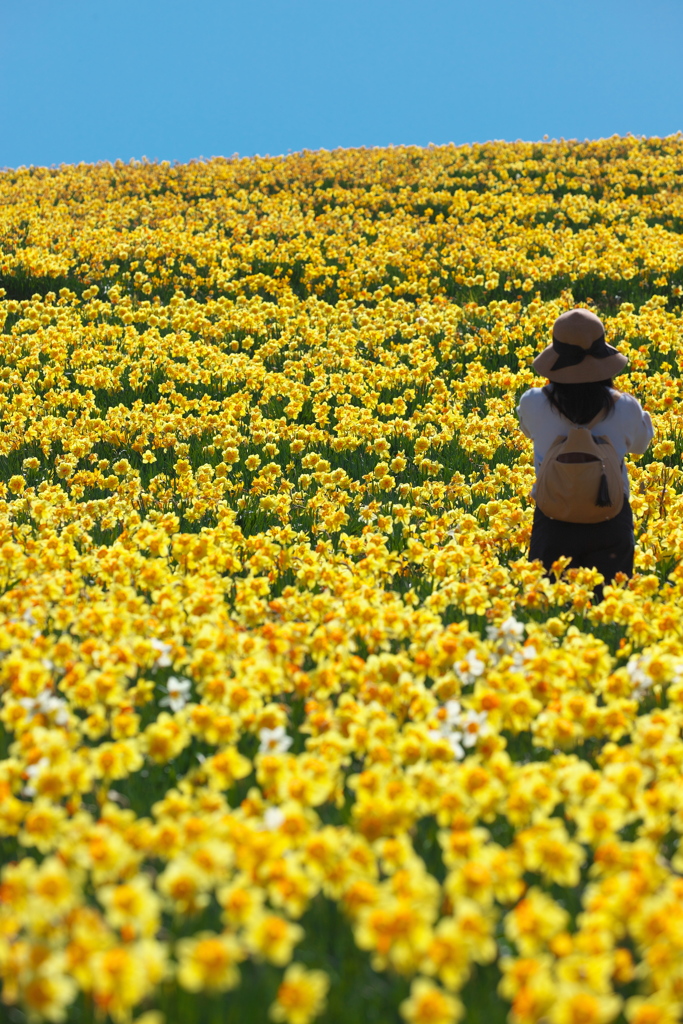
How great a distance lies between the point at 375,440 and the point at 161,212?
47.7 ft

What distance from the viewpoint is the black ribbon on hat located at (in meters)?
5.58

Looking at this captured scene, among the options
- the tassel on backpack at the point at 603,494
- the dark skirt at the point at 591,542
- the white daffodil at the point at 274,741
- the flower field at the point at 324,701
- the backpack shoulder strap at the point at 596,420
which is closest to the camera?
the flower field at the point at 324,701

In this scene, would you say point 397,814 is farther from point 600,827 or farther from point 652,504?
point 652,504

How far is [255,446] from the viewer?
9.03 m

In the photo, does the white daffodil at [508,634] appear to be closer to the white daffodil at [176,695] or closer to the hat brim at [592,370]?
the white daffodil at [176,695]

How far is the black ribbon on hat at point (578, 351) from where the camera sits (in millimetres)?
5582

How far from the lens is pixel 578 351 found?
5.59 m

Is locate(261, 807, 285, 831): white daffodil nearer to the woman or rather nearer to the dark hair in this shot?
the woman

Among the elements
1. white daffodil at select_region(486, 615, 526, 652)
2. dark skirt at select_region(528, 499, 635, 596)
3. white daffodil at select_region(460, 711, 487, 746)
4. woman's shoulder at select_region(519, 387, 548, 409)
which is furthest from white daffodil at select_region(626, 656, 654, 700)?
woman's shoulder at select_region(519, 387, 548, 409)

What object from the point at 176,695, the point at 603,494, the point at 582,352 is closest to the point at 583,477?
the point at 603,494

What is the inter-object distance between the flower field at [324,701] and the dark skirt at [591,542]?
0.76 ft

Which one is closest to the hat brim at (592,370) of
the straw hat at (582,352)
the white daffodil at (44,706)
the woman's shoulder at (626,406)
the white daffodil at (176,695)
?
the straw hat at (582,352)

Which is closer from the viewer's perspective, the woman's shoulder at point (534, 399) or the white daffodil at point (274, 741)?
the white daffodil at point (274, 741)

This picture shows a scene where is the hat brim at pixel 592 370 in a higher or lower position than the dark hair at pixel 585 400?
higher
